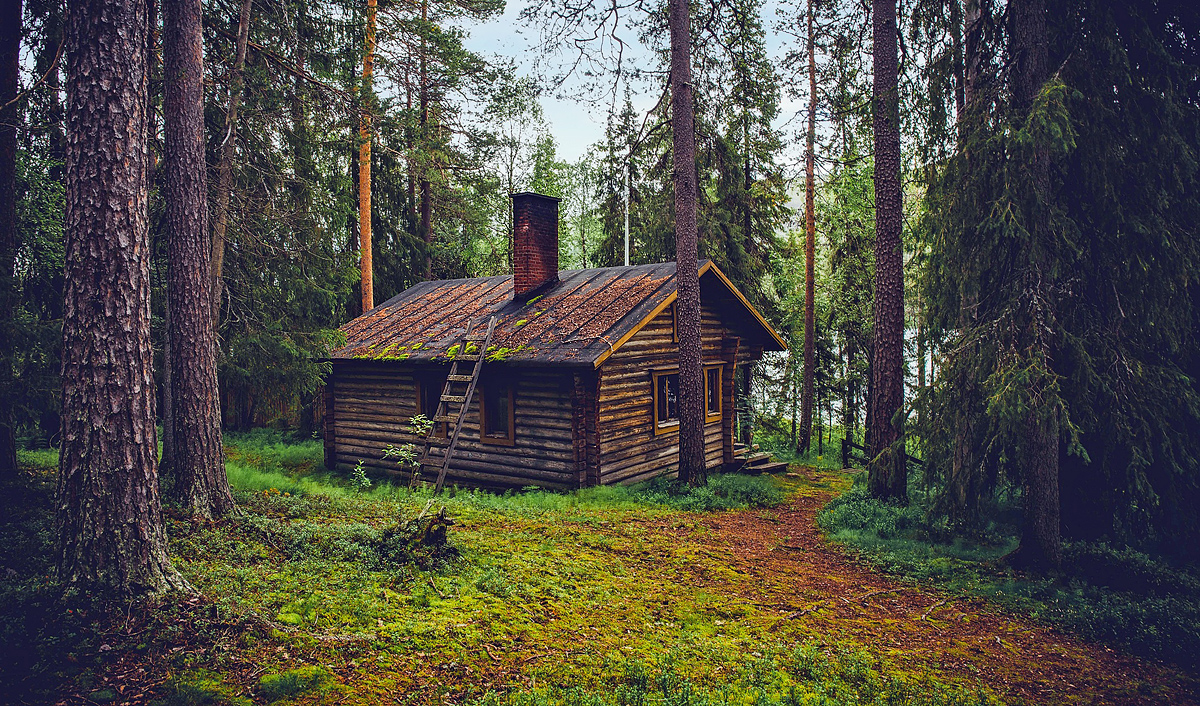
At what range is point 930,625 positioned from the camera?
6.83 meters

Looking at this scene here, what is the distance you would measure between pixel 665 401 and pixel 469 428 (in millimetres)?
4739

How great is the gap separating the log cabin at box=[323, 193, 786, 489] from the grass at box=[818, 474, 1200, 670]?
5.35m

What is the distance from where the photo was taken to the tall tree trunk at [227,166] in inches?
452

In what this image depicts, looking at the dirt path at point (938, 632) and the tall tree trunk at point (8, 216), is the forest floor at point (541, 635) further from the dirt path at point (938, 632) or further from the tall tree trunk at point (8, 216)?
the tall tree trunk at point (8, 216)

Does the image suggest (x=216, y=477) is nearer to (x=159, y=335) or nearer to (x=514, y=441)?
(x=159, y=335)

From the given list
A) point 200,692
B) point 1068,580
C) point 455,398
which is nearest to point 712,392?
point 455,398

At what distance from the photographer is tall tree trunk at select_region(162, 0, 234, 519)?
26.3 ft

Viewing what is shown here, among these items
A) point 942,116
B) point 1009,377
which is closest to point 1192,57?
point 942,116

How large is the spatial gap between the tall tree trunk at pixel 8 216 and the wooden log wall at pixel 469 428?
23.6 feet

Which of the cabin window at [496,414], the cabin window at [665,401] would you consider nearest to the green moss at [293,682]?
the cabin window at [496,414]

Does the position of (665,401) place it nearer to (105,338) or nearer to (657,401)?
(657,401)

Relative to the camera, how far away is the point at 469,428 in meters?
14.7

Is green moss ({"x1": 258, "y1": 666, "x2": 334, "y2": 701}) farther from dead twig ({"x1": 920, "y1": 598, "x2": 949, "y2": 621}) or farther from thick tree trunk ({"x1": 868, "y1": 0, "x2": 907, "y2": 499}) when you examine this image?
thick tree trunk ({"x1": 868, "y1": 0, "x2": 907, "y2": 499})

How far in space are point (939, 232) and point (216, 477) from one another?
403 inches
